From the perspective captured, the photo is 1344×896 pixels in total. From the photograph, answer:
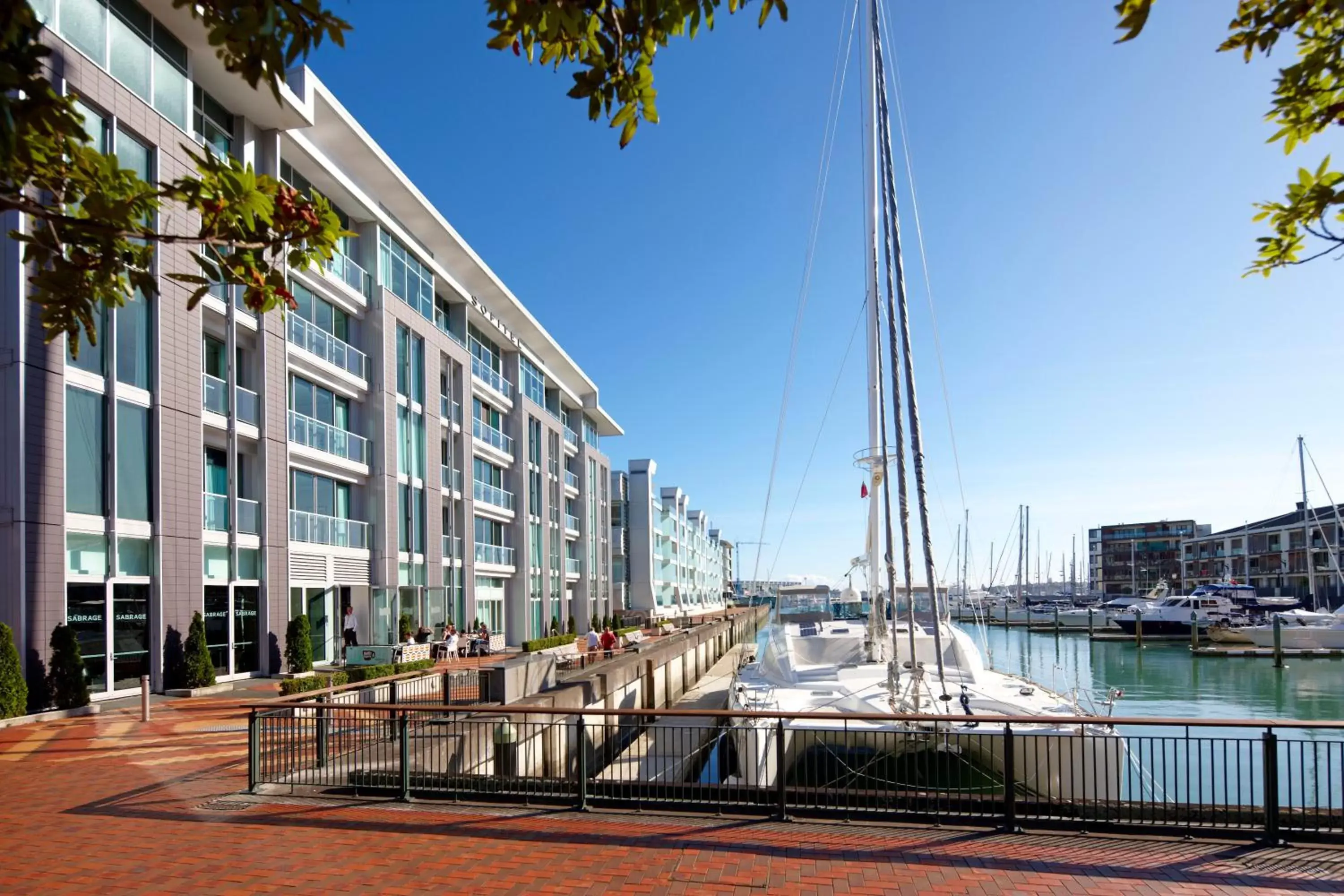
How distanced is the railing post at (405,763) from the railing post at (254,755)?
62.2 inches

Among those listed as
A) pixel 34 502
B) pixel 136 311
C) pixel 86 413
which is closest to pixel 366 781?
pixel 34 502

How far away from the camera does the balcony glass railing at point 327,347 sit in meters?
24.9

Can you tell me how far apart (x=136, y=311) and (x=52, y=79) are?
4460 millimetres

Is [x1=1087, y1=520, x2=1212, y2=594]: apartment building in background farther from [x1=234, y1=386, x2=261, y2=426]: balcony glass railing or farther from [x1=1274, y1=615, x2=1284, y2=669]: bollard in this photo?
[x1=234, y1=386, x2=261, y2=426]: balcony glass railing

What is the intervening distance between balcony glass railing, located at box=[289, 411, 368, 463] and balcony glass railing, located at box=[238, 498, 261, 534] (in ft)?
7.93

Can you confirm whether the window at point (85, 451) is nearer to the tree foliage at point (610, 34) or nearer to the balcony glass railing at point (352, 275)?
the balcony glass railing at point (352, 275)

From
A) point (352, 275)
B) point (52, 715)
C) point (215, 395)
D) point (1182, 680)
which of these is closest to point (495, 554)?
point (352, 275)

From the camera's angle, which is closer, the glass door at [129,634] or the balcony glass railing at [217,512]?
the glass door at [129,634]

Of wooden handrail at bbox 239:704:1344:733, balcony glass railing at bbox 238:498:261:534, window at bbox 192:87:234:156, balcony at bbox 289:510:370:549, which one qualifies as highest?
window at bbox 192:87:234:156

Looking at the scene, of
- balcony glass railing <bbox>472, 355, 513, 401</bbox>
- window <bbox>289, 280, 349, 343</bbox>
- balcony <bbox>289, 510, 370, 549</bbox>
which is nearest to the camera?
balcony <bbox>289, 510, 370, 549</bbox>

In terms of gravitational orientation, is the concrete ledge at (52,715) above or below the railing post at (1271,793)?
below

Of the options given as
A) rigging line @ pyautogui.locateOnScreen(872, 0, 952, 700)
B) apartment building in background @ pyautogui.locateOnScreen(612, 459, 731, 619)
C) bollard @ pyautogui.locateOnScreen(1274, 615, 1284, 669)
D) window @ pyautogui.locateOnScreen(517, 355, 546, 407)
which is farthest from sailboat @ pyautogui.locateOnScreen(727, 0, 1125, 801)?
apartment building in background @ pyautogui.locateOnScreen(612, 459, 731, 619)

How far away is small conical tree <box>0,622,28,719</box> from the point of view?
14.8 m

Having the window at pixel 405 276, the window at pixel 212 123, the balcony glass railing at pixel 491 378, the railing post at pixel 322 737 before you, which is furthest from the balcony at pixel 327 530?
the railing post at pixel 322 737
